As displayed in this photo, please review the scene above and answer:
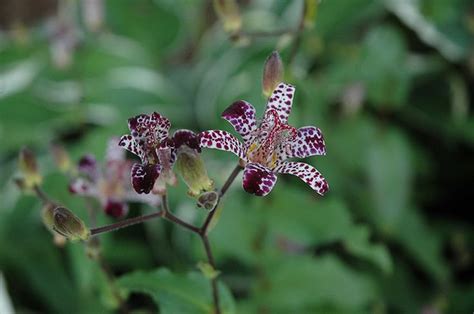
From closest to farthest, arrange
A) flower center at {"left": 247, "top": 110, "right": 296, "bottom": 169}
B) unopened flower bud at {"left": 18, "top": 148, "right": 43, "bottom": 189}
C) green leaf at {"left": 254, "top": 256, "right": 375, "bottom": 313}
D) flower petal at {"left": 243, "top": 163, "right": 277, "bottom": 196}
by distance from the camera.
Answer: flower petal at {"left": 243, "top": 163, "right": 277, "bottom": 196} < flower center at {"left": 247, "top": 110, "right": 296, "bottom": 169} < unopened flower bud at {"left": 18, "top": 148, "right": 43, "bottom": 189} < green leaf at {"left": 254, "top": 256, "right": 375, "bottom": 313}

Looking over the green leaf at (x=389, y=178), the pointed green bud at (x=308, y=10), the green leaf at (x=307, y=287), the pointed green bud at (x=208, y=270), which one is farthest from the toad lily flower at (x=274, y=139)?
the green leaf at (x=389, y=178)

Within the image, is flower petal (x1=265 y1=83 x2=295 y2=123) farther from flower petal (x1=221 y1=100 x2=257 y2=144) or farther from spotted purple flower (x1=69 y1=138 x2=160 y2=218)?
spotted purple flower (x1=69 y1=138 x2=160 y2=218)

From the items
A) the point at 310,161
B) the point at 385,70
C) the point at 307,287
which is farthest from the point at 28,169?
the point at 385,70

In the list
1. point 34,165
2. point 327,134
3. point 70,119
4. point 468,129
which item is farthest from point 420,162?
point 34,165

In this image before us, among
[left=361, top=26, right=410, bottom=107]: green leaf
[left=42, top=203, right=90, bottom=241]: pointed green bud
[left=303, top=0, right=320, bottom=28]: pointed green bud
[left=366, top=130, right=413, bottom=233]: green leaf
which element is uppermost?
[left=361, top=26, right=410, bottom=107]: green leaf

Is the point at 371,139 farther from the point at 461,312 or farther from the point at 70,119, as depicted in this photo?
the point at 70,119

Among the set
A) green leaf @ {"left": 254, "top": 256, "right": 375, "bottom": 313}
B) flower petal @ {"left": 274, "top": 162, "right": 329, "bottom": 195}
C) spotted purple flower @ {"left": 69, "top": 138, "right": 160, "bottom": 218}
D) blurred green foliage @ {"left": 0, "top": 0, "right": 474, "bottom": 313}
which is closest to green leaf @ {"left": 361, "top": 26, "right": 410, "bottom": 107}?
blurred green foliage @ {"left": 0, "top": 0, "right": 474, "bottom": 313}
